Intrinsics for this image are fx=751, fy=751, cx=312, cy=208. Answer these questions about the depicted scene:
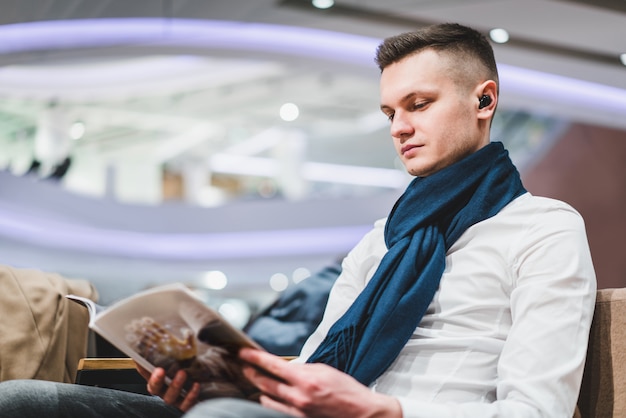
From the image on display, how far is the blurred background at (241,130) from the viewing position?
5.31 metres

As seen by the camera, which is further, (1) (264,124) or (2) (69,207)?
(1) (264,124)

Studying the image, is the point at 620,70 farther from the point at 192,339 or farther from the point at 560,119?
the point at 192,339

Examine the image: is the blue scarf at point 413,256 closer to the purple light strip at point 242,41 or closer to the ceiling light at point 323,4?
the ceiling light at point 323,4

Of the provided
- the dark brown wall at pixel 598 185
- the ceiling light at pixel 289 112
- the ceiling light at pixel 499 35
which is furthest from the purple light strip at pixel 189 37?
the ceiling light at pixel 289 112

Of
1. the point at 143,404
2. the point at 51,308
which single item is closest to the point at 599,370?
the point at 143,404

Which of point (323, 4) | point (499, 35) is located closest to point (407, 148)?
point (323, 4)

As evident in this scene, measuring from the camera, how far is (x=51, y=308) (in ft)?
5.99

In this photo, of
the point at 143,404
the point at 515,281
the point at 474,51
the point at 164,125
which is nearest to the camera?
the point at 515,281

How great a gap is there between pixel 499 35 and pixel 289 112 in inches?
270

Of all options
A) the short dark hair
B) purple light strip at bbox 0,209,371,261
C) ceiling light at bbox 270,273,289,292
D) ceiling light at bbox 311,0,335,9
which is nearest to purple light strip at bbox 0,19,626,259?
ceiling light at bbox 311,0,335,9

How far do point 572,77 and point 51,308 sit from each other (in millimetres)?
5217

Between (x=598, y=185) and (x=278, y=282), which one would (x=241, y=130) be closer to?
(x=278, y=282)

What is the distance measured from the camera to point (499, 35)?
545 cm

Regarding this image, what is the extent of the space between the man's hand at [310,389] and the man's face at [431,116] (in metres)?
0.55
